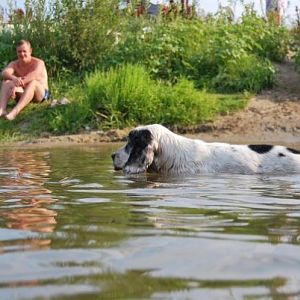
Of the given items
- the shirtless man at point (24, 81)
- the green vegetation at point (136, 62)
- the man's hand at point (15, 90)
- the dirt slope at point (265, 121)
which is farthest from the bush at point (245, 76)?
the man's hand at point (15, 90)

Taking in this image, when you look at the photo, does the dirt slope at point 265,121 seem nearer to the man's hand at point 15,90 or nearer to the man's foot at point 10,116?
the man's foot at point 10,116

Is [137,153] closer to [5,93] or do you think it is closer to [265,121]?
[265,121]

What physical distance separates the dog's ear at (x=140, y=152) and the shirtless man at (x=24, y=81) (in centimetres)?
557

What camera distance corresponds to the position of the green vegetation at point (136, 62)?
12648 mm

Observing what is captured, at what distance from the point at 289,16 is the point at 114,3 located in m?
3.94

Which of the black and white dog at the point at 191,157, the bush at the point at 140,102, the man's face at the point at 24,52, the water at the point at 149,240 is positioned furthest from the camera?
the man's face at the point at 24,52

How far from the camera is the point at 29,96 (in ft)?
42.2

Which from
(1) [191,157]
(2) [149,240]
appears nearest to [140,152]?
(1) [191,157]

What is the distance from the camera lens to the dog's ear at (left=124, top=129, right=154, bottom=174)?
292 inches

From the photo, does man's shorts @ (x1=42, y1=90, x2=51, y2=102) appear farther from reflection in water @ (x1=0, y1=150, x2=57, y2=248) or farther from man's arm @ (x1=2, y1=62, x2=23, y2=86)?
reflection in water @ (x1=0, y1=150, x2=57, y2=248)

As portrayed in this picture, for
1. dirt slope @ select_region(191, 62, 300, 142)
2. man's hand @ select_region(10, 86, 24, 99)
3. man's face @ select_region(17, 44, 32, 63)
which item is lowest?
dirt slope @ select_region(191, 62, 300, 142)

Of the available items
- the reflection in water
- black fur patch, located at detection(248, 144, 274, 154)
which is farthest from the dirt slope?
black fur patch, located at detection(248, 144, 274, 154)

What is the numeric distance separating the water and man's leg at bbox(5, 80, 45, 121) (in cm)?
625

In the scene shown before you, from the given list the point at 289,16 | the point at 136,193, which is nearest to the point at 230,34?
the point at 289,16
